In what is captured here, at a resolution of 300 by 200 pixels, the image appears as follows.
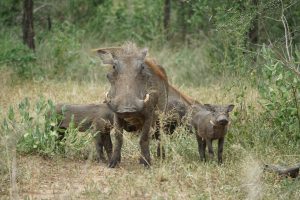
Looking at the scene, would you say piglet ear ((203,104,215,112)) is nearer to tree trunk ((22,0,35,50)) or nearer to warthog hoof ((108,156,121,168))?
warthog hoof ((108,156,121,168))

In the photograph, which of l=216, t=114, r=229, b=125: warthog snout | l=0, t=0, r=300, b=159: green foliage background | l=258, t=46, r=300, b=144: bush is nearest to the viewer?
l=216, t=114, r=229, b=125: warthog snout

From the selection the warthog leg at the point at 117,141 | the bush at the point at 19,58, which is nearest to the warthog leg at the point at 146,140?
the warthog leg at the point at 117,141

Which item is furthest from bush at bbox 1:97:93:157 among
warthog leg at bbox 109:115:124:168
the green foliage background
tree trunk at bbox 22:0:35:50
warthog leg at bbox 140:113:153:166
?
tree trunk at bbox 22:0:35:50

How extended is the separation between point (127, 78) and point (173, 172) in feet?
3.52

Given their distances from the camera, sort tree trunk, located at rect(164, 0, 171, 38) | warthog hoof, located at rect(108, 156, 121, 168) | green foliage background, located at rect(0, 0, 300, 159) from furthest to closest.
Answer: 1. tree trunk, located at rect(164, 0, 171, 38)
2. green foliage background, located at rect(0, 0, 300, 159)
3. warthog hoof, located at rect(108, 156, 121, 168)

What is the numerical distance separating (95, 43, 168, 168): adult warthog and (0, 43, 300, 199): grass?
185mm

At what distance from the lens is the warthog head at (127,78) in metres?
7.48

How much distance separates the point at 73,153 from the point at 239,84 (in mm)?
2649

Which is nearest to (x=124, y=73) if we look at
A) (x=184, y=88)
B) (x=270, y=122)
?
(x=270, y=122)

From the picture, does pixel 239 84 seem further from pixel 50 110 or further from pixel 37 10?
pixel 37 10

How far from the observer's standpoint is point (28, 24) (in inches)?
556

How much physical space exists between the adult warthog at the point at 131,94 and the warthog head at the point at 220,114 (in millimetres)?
596

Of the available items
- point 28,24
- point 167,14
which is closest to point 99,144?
point 28,24

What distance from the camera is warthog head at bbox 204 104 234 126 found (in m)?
7.84
